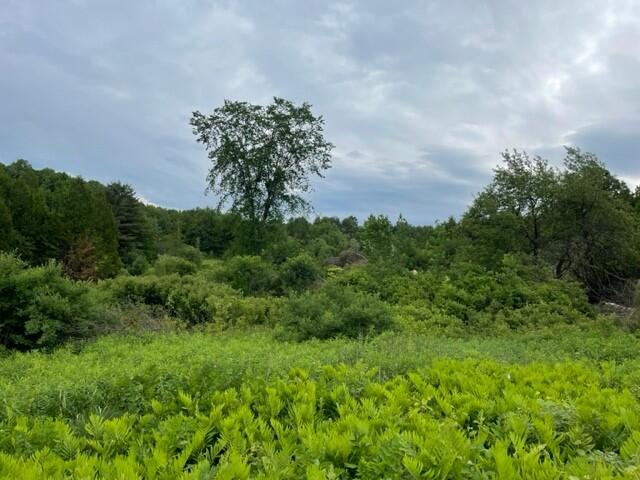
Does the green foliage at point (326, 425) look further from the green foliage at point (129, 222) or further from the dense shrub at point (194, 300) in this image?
the green foliage at point (129, 222)

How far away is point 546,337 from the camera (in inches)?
363

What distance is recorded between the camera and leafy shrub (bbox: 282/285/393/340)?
8586mm

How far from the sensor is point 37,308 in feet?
28.7

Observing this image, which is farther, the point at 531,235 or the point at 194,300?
the point at 531,235

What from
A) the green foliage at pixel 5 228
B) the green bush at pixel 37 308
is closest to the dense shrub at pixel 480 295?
the green bush at pixel 37 308

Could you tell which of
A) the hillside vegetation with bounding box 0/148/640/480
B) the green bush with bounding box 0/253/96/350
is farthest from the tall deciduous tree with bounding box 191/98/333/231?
the green bush with bounding box 0/253/96/350

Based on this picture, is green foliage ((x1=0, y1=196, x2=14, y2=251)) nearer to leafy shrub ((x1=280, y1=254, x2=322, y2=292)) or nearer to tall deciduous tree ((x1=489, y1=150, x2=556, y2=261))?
leafy shrub ((x1=280, y1=254, x2=322, y2=292))

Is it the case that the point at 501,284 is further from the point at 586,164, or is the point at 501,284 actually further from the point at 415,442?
the point at 415,442

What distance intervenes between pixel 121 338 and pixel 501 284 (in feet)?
33.5

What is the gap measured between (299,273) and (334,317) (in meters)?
9.20

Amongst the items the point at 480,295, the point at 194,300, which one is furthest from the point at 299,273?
the point at 480,295

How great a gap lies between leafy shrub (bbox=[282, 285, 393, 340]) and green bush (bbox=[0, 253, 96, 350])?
3881 mm

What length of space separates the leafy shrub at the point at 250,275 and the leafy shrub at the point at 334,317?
8068 millimetres

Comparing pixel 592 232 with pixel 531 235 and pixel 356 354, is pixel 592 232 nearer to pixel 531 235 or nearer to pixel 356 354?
pixel 531 235
